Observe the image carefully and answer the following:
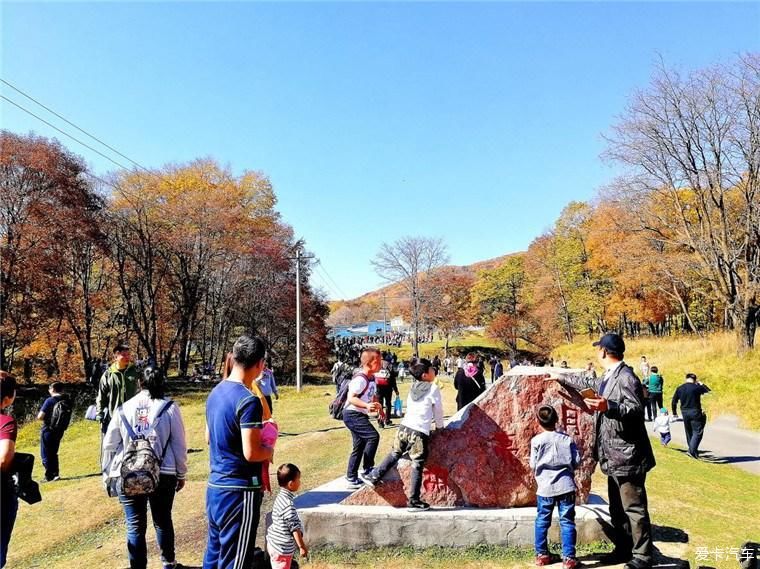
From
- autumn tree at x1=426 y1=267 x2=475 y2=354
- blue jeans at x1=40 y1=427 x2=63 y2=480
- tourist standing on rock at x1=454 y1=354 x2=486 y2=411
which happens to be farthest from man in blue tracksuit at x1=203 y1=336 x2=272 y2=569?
autumn tree at x1=426 y1=267 x2=475 y2=354

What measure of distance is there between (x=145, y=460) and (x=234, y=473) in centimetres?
136

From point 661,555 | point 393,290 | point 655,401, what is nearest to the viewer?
point 661,555

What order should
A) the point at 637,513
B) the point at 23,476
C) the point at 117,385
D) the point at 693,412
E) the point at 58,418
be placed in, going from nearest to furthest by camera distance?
the point at 23,476 < the point at 637,513 < the point at 117,385 < the point at 58,418 < the point at 693,412

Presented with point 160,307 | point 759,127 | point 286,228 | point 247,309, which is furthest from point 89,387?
point 759,127

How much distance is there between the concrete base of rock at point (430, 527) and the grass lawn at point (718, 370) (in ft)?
36.8

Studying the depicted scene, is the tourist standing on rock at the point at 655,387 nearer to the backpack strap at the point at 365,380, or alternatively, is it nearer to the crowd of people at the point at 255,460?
the crowd of people at the point at 255,460

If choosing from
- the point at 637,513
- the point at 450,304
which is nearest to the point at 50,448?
the point at 637,513

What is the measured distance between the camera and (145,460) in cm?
411

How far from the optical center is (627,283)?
36781 millimetres

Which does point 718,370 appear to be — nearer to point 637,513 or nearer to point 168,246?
point 637,513

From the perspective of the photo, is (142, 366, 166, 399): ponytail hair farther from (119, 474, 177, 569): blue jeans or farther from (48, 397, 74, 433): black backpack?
(48, 397, 74, 433): black backpack

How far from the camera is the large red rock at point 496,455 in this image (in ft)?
Result: 18.0

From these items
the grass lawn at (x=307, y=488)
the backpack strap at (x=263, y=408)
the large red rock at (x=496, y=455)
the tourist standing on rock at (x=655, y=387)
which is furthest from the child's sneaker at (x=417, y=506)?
the tourist standing on rock at (x=655, y=387)

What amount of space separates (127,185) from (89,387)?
14718mm
